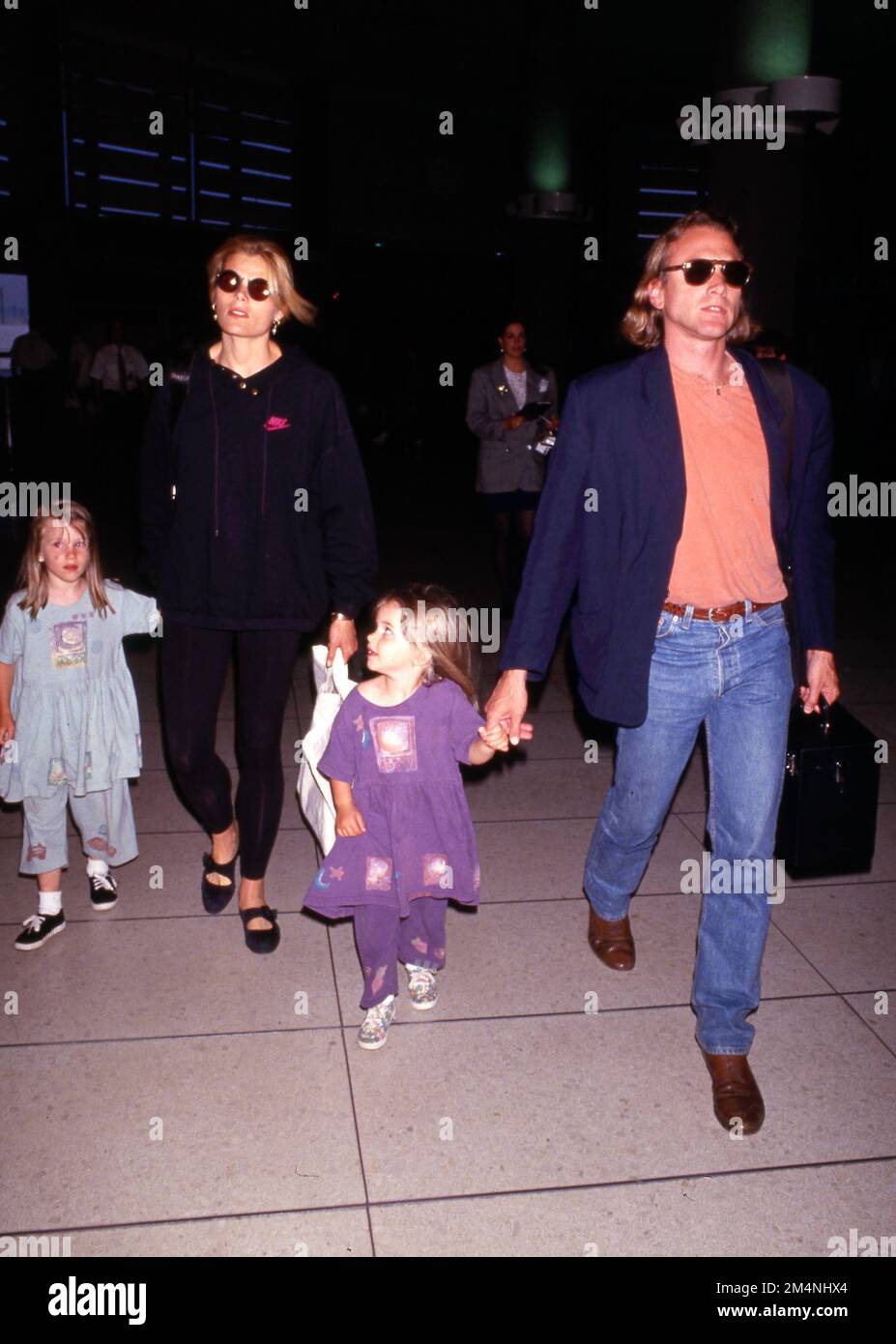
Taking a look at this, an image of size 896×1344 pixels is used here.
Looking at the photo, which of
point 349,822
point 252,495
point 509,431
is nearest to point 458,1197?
point 349,822

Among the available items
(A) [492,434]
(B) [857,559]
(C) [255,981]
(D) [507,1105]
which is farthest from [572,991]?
(B) [857,559]

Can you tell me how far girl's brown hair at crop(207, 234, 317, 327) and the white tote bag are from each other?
101 cm

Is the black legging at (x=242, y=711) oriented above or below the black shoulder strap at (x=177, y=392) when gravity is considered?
below

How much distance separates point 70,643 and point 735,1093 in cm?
240

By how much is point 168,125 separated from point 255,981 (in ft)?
74.9

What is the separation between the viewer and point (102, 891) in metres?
4.04

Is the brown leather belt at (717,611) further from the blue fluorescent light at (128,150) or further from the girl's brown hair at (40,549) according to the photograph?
the blue fluorescent light at (128,150)

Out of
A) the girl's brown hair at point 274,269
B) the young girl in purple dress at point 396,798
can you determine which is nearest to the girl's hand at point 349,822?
the young girl in purple dress at point 396,798

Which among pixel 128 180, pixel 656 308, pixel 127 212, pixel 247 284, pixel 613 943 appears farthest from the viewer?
pixel 127 212

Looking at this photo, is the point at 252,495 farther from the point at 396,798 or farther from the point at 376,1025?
the point at 376,1025

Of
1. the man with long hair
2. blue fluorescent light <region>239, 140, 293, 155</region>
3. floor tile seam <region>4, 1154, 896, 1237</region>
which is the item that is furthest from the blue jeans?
blue fluorescent light <region>239, 140, 293, 155</region>

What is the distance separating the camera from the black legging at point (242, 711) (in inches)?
140

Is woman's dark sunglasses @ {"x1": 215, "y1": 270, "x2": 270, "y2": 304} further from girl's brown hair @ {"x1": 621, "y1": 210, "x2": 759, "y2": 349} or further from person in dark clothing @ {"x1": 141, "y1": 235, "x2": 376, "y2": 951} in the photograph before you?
girl's brown hair @ {"x1": 621, "y1": 210, "x2": 759, "y2": 349}

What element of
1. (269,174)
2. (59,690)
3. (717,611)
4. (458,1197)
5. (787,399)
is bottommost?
(458,1197)
